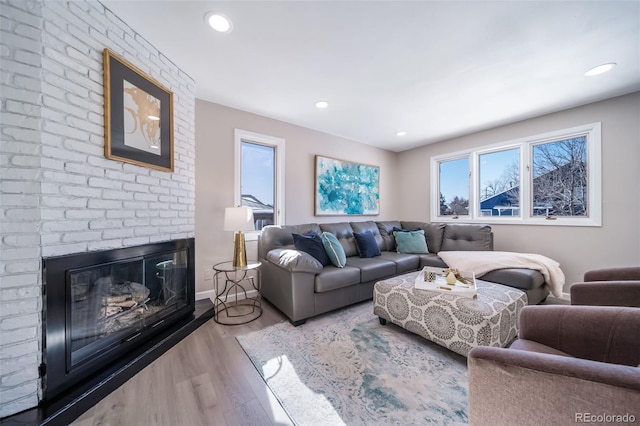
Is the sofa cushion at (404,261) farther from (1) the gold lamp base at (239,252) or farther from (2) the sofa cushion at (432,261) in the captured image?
(1) the gold lamp base at (239,252)

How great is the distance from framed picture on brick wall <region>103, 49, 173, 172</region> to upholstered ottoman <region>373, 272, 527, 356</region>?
7.76 feet

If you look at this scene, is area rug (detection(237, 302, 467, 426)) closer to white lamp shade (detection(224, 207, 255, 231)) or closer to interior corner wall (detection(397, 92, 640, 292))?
white lamp shade (detection(224, 207, 255, 231))

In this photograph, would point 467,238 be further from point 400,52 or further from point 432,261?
point 400,52

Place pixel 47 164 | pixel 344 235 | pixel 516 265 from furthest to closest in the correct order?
pixel 344 235 < pixel 516 265 < pixel 47 164

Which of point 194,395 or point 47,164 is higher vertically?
point 47,164

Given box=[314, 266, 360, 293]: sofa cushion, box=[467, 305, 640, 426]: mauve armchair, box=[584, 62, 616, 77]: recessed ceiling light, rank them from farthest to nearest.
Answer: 1. box=[314, 266, 360, 293]: sofa cushion
2. box=[584, 62, 616, 77]: recessed ceiling light
3. box=[467, 305, 640, 426]: mauve armchair

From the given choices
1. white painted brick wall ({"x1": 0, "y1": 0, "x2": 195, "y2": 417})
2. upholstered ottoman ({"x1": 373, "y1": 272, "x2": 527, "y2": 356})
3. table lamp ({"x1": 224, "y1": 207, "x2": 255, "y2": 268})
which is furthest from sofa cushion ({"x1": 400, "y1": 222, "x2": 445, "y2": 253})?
white painted brick wall ({"x1": 0, "y1": 0, "x2": 195, "y2": 417})

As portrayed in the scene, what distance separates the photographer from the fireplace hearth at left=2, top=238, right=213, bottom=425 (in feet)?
3.92

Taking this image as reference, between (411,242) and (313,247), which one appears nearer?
(313,247)

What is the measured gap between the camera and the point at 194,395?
131 cm

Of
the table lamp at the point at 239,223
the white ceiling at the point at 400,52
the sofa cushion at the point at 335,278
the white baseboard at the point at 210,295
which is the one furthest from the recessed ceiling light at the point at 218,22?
the white baseboard at the point at 210,295

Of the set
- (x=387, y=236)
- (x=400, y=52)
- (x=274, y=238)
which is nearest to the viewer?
(x=400, y=52)

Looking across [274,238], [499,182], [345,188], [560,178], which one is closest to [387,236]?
[345,188]

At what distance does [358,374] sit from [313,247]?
1.28m
